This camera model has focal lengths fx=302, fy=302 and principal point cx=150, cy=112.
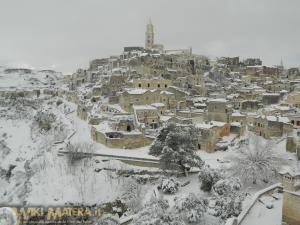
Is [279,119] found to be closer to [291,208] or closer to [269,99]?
[269,99]

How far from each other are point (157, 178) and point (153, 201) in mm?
10093

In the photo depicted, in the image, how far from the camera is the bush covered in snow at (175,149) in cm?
2362

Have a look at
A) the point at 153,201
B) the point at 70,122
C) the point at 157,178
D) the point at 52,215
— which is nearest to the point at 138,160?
the point at 157,178

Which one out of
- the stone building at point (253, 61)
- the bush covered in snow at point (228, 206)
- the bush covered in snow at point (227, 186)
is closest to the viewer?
the bush covered in snow at point (228, 206)

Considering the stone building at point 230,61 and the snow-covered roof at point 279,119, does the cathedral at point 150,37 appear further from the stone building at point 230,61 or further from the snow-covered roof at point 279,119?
the snow-covered roof at point 279,119

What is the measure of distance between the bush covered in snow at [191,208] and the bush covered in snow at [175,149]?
294 inches

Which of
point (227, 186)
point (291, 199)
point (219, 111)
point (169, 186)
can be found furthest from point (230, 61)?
point (291, 199)

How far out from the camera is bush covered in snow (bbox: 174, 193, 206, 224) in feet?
50.7

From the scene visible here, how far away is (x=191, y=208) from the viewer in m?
15.6

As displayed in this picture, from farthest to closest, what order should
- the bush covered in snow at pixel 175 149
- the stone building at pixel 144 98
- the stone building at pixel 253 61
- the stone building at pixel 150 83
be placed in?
the stone building at pixel 253 61
the stone building at pixel 150 83
the stone building at pixel 144 98
the bush covered in snow at pixel 175 149

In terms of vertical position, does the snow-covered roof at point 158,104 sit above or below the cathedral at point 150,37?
below

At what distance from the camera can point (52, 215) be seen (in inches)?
902

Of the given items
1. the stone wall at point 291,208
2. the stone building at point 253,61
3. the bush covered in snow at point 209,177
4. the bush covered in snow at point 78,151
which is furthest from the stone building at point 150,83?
the stone building at point 253,61

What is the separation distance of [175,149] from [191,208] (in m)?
8.87
